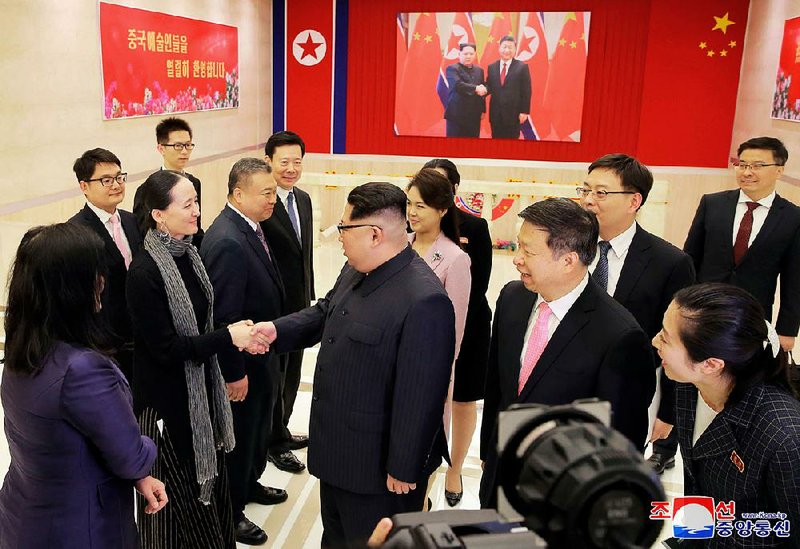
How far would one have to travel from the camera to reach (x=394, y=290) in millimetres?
2129

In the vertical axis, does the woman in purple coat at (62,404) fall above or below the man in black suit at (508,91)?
below

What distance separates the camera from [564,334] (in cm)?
198

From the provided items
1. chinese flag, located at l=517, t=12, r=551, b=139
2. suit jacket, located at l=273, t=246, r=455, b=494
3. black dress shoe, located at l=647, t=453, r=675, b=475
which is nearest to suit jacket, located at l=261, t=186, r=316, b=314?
suit jacket, located at l=273, t=246, r=455, b=494

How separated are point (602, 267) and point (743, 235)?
1.48 metres

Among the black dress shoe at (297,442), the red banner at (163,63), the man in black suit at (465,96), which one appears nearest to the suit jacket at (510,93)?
the man in black suit at (465,96)

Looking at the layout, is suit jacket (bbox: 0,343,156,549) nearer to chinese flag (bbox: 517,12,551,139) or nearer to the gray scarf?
the gray scarf

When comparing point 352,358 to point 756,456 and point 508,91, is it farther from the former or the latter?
point 508,91

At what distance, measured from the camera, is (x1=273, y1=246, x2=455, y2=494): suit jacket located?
2055 millimetres

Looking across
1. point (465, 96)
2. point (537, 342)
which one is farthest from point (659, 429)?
point (465, 96)

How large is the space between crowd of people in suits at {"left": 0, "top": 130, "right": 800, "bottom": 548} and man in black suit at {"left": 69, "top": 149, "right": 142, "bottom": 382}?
0.04 feet

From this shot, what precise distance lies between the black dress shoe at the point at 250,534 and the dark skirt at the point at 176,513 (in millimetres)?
365

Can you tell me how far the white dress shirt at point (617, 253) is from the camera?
105 inches

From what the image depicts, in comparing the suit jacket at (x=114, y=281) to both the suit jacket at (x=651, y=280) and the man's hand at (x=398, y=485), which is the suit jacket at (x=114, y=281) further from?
the suit jacket at (x=651, y=280)

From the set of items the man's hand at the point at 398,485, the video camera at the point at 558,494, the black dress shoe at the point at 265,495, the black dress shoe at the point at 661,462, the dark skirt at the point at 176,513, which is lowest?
the black dress shoe at the point at 265,495
